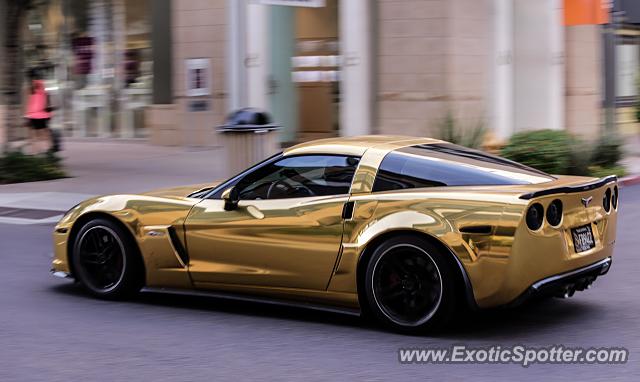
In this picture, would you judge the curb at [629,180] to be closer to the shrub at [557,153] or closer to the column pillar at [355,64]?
the shrub at [557,153]

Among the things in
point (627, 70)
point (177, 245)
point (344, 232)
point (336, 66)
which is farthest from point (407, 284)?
point (627, 70)

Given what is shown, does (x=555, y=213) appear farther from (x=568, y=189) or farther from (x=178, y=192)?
(x=178, y=192)

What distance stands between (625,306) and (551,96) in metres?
16.0

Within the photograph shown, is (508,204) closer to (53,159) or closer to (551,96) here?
(53,159)

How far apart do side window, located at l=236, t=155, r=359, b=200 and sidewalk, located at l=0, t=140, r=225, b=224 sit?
6273 mm

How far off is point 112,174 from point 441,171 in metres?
11.8

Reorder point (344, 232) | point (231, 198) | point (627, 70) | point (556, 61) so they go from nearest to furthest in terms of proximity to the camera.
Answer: point (344, 232)
point (231, 198)
point (556, 61)
point (627, 70)

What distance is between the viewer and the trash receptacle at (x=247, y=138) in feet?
40.3

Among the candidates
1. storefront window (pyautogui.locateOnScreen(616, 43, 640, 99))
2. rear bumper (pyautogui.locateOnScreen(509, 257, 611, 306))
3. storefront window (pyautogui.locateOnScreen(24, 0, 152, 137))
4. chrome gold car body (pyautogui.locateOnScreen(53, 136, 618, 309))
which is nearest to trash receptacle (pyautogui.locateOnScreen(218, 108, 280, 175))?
chrome gold car body (pyautogui.locateOnScreen(53, 136, 618, 309))

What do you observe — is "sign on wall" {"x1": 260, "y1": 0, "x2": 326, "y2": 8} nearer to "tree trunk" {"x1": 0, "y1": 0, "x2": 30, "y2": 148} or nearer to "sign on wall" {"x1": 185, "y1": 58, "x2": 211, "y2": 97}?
"tree trunk" {"x1": 0, "y1": 0, "x2": 30, "y2": 148}

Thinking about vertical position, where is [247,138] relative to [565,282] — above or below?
above

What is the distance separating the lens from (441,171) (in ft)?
23.2

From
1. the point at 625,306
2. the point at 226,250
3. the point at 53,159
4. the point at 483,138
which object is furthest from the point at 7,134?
the point at 625,306

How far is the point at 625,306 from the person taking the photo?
781cm
